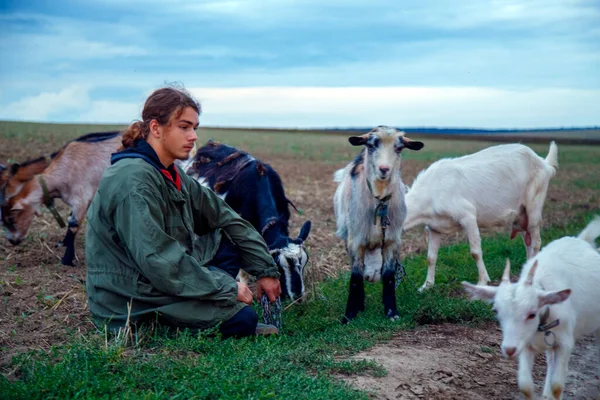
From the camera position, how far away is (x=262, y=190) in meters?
7.86

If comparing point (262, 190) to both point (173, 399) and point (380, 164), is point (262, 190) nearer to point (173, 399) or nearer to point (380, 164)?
Answer: point (380, 164)

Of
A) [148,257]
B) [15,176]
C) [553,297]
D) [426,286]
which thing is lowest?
[426,286]

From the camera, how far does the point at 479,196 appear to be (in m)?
10.0

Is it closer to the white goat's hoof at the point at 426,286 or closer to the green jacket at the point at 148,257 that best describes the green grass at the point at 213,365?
the green jacket at the point at 148,257

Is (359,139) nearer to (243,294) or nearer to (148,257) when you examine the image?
(243,294)

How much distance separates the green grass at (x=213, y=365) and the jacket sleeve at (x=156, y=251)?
0.49 metres

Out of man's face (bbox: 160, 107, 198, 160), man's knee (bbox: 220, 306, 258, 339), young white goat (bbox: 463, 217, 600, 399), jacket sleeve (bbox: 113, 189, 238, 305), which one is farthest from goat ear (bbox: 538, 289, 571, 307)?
man's face (bbox: 160, 107, 198, 160)

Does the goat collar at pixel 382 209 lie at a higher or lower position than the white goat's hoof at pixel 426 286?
higher

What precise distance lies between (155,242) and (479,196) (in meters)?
6.43

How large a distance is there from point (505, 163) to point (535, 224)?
3.83 feet

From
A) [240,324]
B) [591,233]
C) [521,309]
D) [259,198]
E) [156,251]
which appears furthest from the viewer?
[259,198]

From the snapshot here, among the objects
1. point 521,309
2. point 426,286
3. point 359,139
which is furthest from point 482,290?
point 426,286

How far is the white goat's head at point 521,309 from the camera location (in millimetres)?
4762

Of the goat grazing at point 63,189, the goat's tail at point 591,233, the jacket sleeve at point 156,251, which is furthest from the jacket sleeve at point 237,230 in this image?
the goat grazing at point 63,189
